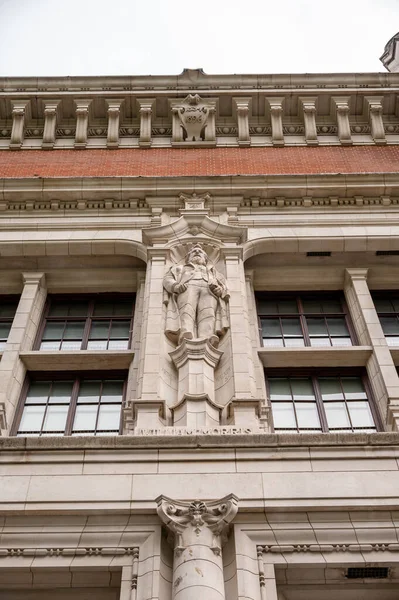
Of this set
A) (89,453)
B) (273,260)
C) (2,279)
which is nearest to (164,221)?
(273,260)

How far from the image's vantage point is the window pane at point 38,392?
1185 cm

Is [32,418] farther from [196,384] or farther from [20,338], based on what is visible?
[196,384]

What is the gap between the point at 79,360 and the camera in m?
12.3

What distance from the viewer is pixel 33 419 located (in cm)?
1134

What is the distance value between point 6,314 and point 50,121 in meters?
6.46

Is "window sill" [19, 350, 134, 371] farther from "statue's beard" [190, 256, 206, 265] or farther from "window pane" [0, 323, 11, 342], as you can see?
"statue's beard" [190, 256, 206, 265]

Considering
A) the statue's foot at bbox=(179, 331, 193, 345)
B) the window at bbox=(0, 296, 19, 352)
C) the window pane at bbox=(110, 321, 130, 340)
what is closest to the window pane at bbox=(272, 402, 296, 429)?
the statue's foot at bbox=(179, 331, 193, 345)

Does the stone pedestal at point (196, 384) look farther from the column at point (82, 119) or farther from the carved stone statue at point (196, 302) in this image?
the column at point (82, 119)

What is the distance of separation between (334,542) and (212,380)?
3.22 metres

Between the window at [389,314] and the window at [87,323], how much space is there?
4485 mm

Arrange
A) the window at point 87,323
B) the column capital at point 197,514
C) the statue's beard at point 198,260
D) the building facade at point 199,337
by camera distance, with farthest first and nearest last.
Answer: the window at point 87,323, the statue's beard at point 198,260, the building facade at point 199,337, the column capital at point 197,514

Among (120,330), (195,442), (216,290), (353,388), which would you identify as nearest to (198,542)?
(195,442)

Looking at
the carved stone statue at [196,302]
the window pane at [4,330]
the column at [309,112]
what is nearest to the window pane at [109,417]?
the carved stone statue at [196,302]

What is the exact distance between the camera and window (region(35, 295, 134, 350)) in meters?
13.0
